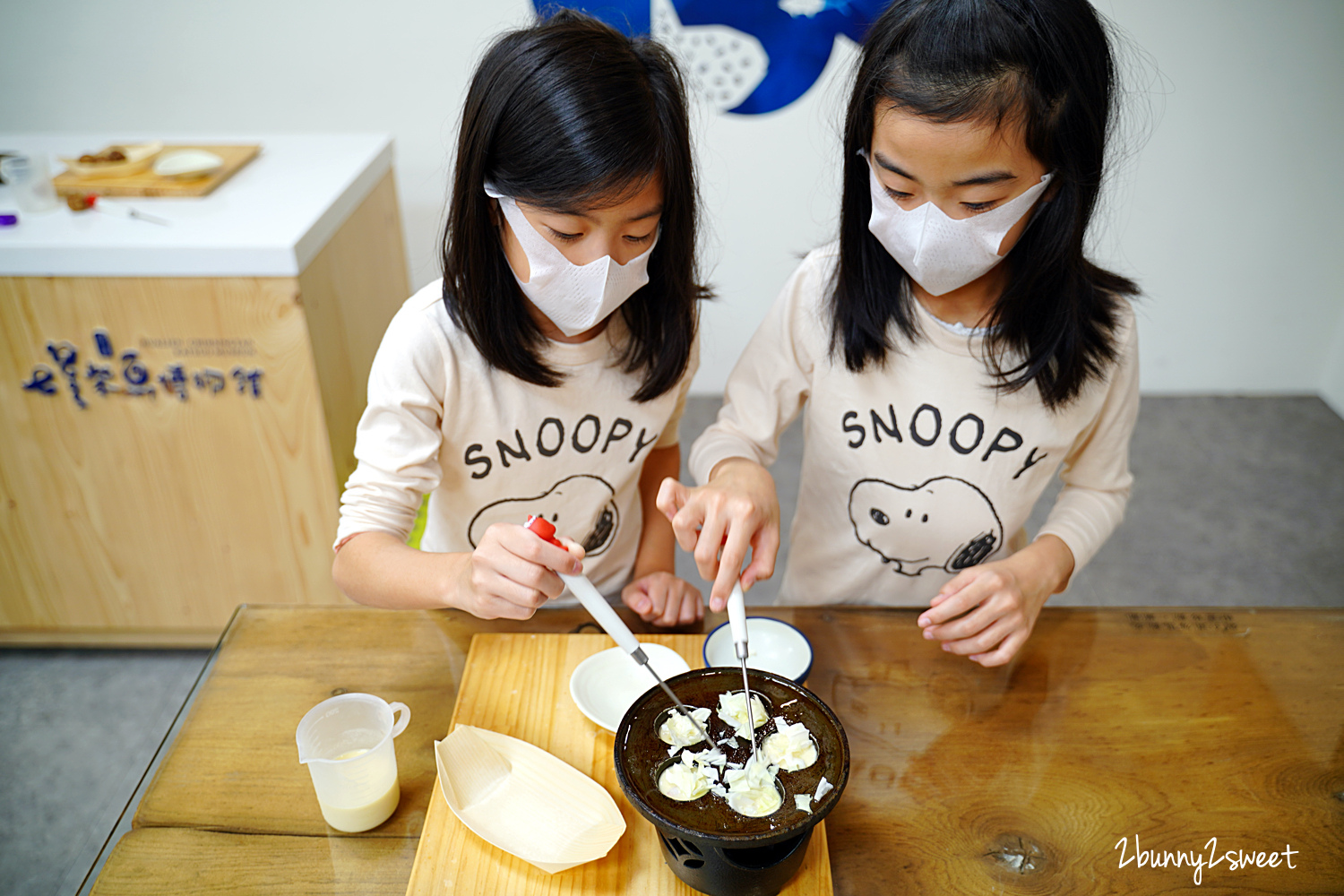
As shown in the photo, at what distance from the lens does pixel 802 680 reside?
106 cm

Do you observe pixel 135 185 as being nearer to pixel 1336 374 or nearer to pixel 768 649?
pixel 768 649

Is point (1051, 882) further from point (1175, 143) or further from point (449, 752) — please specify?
point (1175, 143)

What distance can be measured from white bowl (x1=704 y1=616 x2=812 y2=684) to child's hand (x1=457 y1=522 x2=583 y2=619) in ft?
0.74

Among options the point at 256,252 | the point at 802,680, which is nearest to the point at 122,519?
the point at 256,252

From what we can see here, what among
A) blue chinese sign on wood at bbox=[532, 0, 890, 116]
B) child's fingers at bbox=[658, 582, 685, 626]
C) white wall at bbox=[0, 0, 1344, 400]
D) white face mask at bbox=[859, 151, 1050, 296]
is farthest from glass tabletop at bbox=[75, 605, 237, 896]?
blue chinese sign on wood at bbox=[532, 0, 890, 116]

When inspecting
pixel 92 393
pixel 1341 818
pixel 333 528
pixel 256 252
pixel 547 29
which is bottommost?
pixel 333 528

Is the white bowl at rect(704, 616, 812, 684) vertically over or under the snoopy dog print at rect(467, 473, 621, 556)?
over

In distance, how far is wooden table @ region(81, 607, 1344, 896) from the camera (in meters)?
0.88

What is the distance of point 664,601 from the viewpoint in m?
1.23

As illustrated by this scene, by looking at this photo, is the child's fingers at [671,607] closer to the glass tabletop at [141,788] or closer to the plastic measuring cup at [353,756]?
the plastic measuring cup at [353,756]

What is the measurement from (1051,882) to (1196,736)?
0.29 meters

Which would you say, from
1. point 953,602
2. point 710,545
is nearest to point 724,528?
point 710,545

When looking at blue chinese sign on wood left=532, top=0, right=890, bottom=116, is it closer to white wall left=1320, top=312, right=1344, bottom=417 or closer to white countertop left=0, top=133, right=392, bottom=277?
white countertop left=0, top=133, right=392, bottom=277

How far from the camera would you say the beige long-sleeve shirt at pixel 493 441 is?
3.80ft
